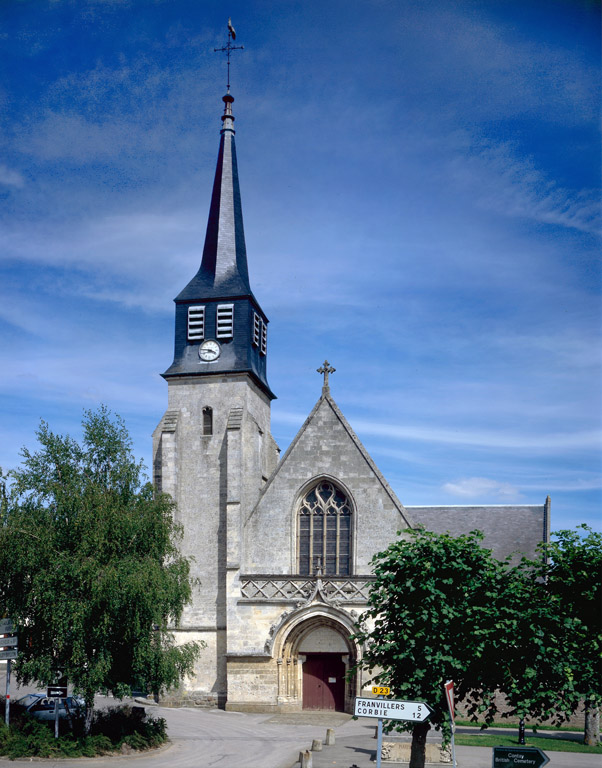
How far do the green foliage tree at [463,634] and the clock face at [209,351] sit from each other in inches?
763

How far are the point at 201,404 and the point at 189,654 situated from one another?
44.0 feet

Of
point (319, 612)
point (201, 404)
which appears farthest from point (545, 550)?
point (201, 404)

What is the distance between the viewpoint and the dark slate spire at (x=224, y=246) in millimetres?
37125

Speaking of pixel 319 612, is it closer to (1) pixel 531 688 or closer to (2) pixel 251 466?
(2) pixel 251 466

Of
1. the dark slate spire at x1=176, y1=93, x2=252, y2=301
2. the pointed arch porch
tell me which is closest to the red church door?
the pointed arch porch

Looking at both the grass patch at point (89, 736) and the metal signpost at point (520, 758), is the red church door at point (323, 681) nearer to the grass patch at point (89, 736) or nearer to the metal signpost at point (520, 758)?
the grass patch at point (89, 736)

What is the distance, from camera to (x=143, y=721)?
24.7 meters

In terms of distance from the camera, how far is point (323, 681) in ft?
105

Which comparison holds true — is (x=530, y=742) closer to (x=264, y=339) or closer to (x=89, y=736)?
(x=89, y=736)

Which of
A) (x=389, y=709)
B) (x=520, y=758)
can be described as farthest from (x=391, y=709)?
(x=520, y=758)

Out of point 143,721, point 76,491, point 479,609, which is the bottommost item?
point 143,721

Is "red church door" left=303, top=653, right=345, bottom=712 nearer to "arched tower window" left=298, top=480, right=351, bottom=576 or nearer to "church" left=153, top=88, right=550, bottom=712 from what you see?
"church" left=153, top=88, right=550, bottom=712

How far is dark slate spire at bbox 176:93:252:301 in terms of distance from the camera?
1462 inches

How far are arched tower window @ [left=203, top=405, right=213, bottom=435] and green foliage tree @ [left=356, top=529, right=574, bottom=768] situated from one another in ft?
59.7
